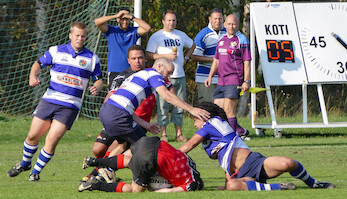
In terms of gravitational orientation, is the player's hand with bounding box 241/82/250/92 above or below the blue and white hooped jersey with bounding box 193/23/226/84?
below

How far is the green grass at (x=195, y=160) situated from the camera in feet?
20.9


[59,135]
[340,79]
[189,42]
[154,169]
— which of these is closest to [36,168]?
[59,135]

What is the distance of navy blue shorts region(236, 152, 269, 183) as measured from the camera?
6.61 metres

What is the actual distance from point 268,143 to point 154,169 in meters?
5.82

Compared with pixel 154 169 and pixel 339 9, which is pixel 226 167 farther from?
pixel 339 9

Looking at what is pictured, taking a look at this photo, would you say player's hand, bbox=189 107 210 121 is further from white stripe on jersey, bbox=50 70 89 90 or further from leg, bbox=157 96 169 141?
leg, bbox=157 96 169 141

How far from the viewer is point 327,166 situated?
885 cm

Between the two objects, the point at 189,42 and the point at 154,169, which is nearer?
the point at 154,169

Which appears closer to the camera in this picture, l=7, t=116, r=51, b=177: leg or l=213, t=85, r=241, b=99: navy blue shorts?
l=7, t=116, r=51, b=177: leg

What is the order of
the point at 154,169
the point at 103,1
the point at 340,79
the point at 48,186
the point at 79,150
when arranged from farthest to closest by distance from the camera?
the point at 103,1 < the point at 340,79 < the point at 79,150 < the point at 48,186 < the point at 154,169

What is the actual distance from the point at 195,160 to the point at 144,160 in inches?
134

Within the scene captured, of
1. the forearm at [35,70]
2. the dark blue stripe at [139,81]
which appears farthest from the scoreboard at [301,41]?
the dark blue stripe at [139,81]

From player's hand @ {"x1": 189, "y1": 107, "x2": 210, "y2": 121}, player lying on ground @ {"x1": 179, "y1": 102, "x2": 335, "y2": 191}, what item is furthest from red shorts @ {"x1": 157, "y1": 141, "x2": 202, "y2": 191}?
player's hand @ {"x1": 189, "y1": 107, "x2": 210, "y2": 121}

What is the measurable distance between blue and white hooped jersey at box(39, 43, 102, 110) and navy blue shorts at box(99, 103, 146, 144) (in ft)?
3.54
